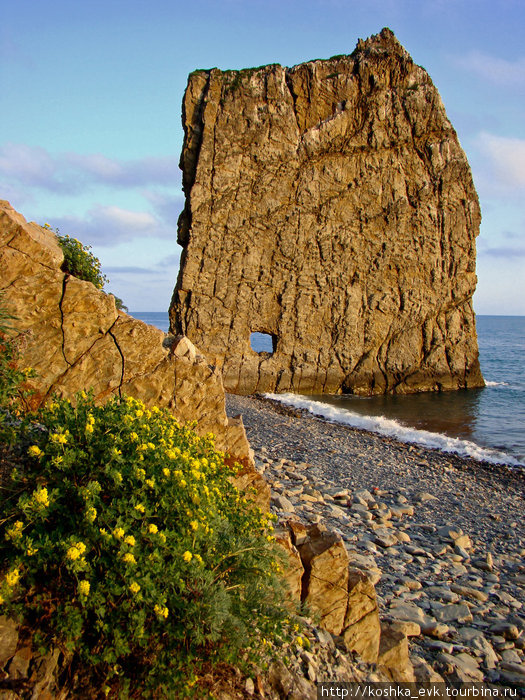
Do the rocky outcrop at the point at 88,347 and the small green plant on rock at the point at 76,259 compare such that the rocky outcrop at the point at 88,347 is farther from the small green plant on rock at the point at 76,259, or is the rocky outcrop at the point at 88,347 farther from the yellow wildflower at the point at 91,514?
the yellow wildflower at the point at 91,514

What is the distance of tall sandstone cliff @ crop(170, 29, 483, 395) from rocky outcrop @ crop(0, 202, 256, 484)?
20.8 m

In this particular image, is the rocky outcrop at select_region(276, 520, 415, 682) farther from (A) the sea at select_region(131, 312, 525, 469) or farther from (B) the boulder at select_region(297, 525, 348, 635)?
(A) the sea at select_region(131, 312, 525, 469)

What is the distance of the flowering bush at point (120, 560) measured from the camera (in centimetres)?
273

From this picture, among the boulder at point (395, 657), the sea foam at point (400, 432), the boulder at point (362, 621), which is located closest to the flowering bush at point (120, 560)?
the boulder at point (362, 621)

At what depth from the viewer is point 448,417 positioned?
2433cm

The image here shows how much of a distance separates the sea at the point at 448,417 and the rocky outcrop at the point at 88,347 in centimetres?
1466

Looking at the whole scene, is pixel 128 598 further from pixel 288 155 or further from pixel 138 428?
pixel 288 155

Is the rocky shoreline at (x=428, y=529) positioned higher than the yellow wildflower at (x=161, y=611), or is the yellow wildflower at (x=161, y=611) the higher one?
the yellow wildflower at (x=161, y=611)

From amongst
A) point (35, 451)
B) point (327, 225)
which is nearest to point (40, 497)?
point (35, 451)

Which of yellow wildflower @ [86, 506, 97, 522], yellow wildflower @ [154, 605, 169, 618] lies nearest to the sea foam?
yellow wildflower @ [154, 605, 169, 618]

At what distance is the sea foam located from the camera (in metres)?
17.6

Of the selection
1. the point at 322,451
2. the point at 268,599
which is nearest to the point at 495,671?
the point at 268,599

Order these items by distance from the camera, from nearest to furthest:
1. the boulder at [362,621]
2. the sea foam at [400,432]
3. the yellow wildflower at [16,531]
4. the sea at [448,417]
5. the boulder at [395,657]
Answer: the yellow wildflower at [16,531], the boulder at [395,657], the boulder at [362,621], the sea foam at [400,432], the sea at [448,417]

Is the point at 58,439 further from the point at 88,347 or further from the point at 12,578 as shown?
the point at 88,347
